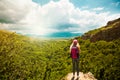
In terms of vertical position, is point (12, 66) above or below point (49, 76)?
above

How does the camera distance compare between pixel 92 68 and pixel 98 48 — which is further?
pixel 98 48

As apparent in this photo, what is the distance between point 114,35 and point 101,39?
1089cm

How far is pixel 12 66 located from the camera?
95.9 ft

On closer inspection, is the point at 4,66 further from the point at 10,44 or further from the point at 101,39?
the point at 101,39

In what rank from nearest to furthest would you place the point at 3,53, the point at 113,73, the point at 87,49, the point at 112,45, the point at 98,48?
1. the point at 3,53
2. the point at 113,73
3. the point at 112,45
4. the point at 98,48
5. the point at 87,49

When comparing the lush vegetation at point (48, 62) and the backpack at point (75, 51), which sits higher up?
the backpack at point (75, 51)

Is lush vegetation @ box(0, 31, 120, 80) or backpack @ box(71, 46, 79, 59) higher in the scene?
backpack @ box(71, 46, 79, 59)

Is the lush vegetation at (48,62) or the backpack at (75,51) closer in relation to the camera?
the backpack at (75,51)

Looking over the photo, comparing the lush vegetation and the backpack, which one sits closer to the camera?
the backpack

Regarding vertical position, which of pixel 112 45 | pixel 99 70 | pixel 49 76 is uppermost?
pixel 112 45

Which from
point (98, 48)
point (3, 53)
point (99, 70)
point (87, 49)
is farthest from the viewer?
point (87, 49)

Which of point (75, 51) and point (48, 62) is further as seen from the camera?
point (48, 62)

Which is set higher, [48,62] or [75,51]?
[75,51]

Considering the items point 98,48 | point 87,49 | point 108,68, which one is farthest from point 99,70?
point 87,49
